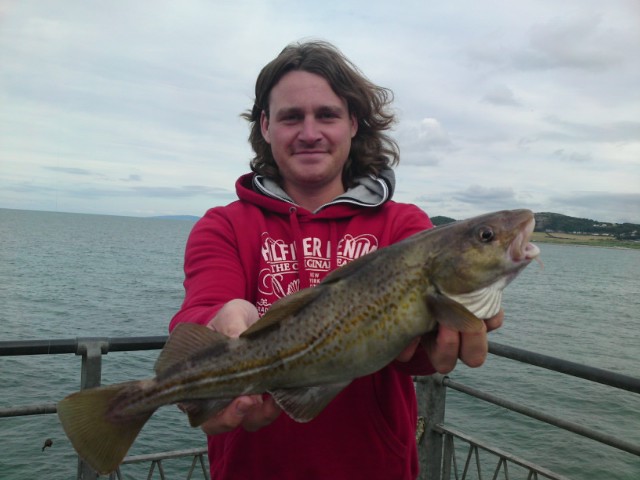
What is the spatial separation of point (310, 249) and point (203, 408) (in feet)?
4.09

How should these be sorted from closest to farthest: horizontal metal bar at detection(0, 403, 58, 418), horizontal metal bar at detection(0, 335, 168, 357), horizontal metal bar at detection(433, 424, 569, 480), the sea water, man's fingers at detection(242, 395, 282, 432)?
man's fingers at detection(242, 395, 282, 432) → horizontal metal bar at detection(0, 335, 168, 357) → horizontal metal bar at detection(0, 403, 58, 418) → horizontal metal bar at detection(433, 424, 569, 480) → the sea water

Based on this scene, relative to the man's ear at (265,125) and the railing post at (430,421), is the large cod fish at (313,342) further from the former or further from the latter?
the railing post at (430,421)

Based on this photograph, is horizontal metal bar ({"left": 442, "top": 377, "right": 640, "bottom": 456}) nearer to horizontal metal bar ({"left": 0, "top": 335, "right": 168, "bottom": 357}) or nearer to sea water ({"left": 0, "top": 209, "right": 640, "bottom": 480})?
horizontal metal bar ({"left": 0, "top": 335, "right": 168, "bottom": 357})

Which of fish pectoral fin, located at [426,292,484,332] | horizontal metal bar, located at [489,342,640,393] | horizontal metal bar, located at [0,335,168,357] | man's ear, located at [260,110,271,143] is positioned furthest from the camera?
man's ear, located at [260,110,271,143]

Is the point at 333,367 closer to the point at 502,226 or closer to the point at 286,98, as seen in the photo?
the point at 502,226

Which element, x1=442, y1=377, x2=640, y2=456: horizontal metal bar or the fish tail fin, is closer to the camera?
the fish tail fin

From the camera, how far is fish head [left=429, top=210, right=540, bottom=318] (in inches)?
108

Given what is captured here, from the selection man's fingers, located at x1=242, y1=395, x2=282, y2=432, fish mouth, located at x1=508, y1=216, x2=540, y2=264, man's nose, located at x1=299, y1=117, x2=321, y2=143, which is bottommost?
man's fingers, located at x1=242, y1=395, x2=282, y2=432

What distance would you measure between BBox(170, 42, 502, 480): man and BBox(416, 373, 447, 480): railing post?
189 cm

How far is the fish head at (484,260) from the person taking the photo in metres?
2.74

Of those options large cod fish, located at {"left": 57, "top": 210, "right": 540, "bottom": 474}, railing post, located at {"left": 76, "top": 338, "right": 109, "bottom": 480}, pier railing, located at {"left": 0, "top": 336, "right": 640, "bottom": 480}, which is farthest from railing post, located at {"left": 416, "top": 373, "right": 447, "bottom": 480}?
railing post, located at {"left": 76, "top": 338, "right": 109, "bottom": 480}

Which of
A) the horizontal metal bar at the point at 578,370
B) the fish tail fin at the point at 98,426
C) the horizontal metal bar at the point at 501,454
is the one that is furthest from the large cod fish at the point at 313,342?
the horizontal metal bar at the point at 501,454

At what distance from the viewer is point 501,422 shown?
17266mm

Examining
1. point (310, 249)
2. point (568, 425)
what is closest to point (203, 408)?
point (310, 249)
